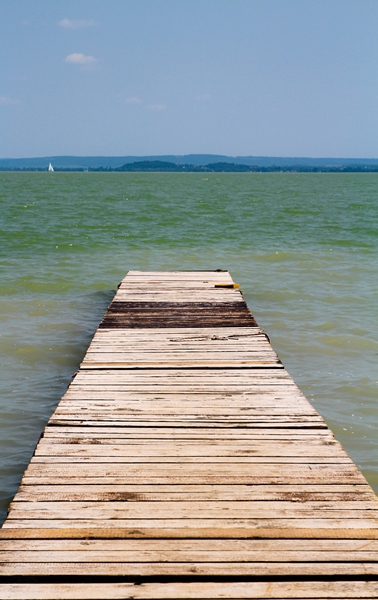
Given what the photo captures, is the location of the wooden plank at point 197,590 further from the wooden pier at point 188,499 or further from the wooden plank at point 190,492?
the wooden plank at point 190,492

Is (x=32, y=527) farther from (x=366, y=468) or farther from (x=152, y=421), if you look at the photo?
(x=366, y=468)

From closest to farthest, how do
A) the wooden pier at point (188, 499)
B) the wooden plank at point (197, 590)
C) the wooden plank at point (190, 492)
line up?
1. the wooden plank at point (197, 590)
2. the wooden pier at point (188, 499)
3. the wooden plank at point (190, 492)

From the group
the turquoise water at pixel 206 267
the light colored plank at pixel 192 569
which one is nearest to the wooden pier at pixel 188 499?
the light colored plank at pixel 192 569

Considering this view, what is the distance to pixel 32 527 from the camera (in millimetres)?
3477

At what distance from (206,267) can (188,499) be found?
13053 mm

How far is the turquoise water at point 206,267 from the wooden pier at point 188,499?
1.00m

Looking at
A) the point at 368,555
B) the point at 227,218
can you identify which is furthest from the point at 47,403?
the point at 227,218

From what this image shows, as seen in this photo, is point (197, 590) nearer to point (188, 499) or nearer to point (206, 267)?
point (188, 499)

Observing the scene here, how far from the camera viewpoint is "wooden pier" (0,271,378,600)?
3.11 m

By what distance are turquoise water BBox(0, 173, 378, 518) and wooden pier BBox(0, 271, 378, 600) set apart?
39.4 inches

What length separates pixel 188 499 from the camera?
3.78 meters

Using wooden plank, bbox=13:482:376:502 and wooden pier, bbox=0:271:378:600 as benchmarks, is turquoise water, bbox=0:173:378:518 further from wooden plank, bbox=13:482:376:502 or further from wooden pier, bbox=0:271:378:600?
wooden plank, bbox=13:482:376:502

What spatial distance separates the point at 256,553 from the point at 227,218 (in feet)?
96.9

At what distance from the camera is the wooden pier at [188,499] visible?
10.2 ft
